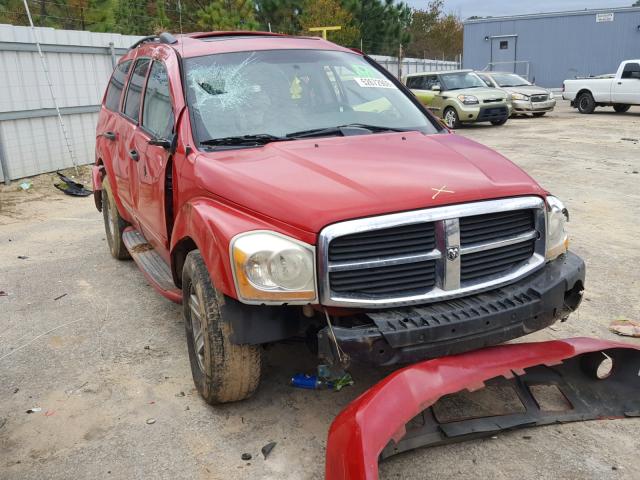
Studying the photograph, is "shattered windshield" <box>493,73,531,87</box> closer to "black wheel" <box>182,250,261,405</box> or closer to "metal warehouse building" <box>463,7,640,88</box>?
"metal warehouse building" <box>463,7,640,88</box>

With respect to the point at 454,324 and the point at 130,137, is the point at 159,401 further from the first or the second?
the point at 130,137

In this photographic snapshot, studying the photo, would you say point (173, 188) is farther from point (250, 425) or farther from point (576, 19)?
point (576, 19)

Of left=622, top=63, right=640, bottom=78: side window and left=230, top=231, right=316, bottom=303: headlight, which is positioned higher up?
left=622, top=63, right=640, bottom=78: side window

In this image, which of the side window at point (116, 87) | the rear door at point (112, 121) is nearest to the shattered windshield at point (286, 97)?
the rear door at point (112, 121)

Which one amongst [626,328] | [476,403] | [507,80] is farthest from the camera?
[507,80]

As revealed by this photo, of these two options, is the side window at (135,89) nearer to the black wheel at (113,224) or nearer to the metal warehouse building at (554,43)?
the black wheel at (113,224)

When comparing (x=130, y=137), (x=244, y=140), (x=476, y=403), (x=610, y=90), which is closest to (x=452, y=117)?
(x=610, y=90)

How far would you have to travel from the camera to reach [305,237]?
2.69 meters

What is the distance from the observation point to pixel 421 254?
281 centimetres

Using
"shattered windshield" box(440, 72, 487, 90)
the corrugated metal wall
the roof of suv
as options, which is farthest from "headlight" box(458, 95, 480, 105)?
the roof of suv

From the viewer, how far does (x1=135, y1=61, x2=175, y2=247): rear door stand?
3.92 metres

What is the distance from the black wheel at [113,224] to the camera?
5738mm

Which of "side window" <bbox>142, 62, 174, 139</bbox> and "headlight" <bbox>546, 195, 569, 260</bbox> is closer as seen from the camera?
"headlight" <bbox>546, 195, 569, 260</bbox>

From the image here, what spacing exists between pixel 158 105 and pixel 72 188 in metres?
6.14
